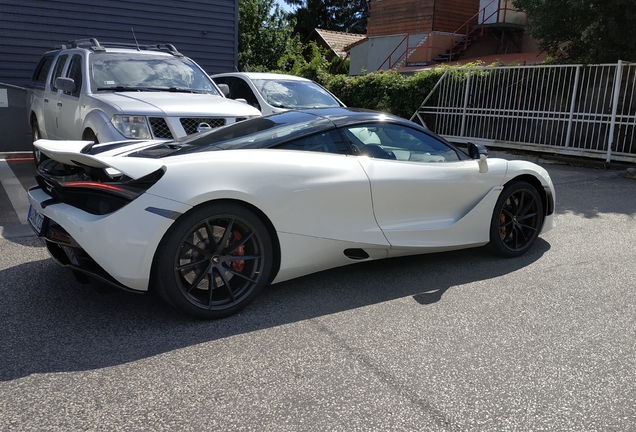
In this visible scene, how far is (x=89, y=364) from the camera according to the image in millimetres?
2996

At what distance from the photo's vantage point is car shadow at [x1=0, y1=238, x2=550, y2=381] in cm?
313

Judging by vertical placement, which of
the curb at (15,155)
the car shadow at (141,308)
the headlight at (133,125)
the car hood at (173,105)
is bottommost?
the car shadow at (141,308)

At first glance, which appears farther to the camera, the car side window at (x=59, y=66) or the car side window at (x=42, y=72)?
the car side window at (x=42, y=72)

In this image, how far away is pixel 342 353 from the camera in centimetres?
Answer: 322

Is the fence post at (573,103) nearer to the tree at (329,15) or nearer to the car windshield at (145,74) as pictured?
the car windshield at (145,74)

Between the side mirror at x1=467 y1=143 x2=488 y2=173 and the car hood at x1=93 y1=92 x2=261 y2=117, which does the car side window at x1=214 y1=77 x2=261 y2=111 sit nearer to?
the car hood at x1=93 y1=92 x2=261 y2=117

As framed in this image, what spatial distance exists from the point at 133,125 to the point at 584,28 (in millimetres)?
9948

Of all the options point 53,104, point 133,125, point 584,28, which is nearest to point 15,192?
point 53,104

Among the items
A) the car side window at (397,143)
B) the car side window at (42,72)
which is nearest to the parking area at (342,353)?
the car side window at (397,143)

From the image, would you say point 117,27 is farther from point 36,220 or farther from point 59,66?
point 36,220

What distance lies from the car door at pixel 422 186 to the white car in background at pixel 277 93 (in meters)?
5.09

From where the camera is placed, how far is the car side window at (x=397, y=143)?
4.34 metres

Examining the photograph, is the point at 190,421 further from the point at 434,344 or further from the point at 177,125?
the point at 177,125

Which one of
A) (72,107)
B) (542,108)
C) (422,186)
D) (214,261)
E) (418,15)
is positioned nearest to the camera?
(214,261)
